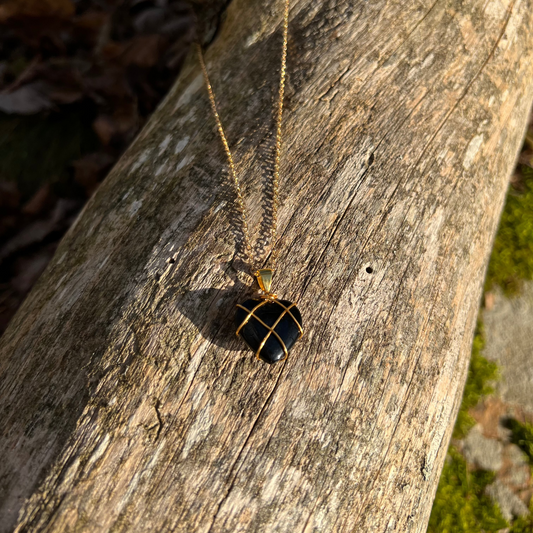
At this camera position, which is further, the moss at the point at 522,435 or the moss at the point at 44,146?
the moss at the point at 44,146

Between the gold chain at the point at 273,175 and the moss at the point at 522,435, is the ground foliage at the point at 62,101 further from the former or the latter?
the moss at the point at 522,435

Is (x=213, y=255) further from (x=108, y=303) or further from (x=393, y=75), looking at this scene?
(x=393, y=75)

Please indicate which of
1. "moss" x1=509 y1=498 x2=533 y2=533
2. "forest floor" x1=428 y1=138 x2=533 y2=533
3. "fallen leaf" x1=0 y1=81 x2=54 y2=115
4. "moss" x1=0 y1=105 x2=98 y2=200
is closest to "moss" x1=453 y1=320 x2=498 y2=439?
"forest floor" x1=428 y1=138 x2=533 y2=533

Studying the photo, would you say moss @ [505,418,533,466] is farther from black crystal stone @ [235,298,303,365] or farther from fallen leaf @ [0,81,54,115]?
fallen leaf @ [0,81,54,115]

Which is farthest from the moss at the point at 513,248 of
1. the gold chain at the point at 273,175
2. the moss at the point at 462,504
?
the gold chain at the point at 273,175

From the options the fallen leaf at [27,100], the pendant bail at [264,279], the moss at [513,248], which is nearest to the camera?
the pendant bail at [264,279]
